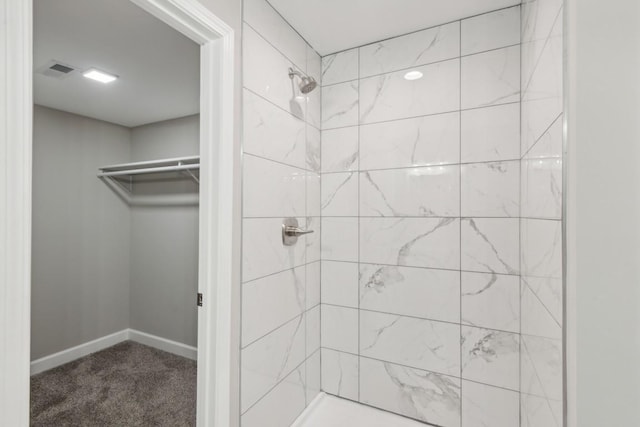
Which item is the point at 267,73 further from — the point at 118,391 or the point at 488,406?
the point at 118,391

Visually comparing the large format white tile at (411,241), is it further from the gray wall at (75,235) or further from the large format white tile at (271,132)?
the gray wall at (75,235)

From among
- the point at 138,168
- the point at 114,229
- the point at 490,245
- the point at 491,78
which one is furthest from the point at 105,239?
the point at 491,78

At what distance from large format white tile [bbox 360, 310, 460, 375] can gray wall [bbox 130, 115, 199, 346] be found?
5.75 ft

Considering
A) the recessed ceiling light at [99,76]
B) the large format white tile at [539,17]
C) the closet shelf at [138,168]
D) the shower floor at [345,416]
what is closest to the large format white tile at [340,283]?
the shower floor at [345,416]

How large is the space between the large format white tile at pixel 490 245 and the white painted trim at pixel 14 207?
1.72 m

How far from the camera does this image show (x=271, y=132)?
1.51m

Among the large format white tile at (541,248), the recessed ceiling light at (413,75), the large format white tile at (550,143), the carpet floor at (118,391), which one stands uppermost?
the recessed ceiling light at (413,75)

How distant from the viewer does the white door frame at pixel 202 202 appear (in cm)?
65

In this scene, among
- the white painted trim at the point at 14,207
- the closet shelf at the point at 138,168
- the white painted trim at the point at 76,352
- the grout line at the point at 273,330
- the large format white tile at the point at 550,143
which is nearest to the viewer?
the white painted trim at the point at 14,207

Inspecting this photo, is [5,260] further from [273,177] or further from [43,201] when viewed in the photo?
[43,201]

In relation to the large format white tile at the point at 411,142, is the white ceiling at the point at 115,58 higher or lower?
higher

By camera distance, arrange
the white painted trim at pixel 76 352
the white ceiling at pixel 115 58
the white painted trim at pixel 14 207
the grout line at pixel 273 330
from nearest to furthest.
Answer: the white painted trim at pixel 14 207 → the grout line at pixel 273 330 → the white ceiling at pixel 115 58 → the white painted trim at pixel 76 352

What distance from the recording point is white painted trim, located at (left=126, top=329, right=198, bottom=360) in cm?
282

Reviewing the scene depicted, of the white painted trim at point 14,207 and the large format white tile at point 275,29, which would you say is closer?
the white painted trim at point 14,207
